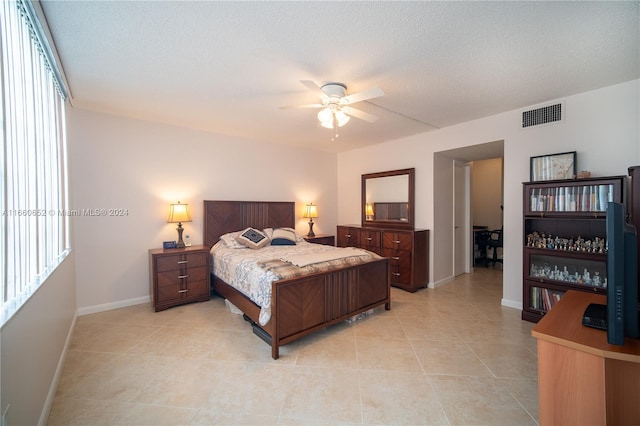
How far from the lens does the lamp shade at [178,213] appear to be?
12.5 ft

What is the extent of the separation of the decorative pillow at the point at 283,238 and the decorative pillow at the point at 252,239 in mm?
169

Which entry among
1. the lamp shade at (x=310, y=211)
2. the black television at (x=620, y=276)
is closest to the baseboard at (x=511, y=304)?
the black television at (x=620, y=276)

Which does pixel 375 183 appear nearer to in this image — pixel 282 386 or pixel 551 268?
pixel 551 268

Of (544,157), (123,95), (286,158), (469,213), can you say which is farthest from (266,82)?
(469,213)

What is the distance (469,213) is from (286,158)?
398cm

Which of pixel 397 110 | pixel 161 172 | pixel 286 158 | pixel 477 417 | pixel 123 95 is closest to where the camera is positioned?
pixel 477 417

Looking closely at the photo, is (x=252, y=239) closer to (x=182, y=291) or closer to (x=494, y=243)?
(x=182, y=291)

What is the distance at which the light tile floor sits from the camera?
1751mm

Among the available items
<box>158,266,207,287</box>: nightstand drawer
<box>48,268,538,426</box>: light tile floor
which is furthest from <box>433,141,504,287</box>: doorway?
<box>158,266,207,287</box>: nightstand drawer

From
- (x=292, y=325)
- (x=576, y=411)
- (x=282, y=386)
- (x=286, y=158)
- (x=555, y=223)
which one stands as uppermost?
(x=286, y=158)

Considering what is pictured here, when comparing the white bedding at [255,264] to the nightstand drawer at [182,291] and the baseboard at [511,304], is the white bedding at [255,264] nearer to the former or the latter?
the nightstand drawer at [182,291]

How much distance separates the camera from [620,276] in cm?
115

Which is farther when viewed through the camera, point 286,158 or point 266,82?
point 286,158

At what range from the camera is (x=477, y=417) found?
171 cm
